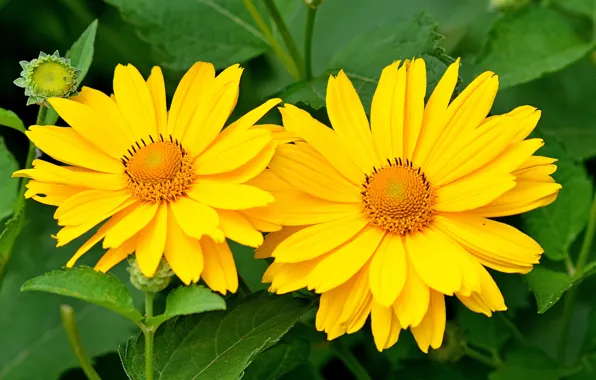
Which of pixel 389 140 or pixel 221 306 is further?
pixel 389 140

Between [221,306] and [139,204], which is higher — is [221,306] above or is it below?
below

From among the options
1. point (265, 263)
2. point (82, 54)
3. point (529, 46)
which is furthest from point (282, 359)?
point (529, 46)

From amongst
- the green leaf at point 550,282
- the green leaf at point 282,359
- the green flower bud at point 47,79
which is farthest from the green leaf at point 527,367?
the green flower bud at point 47,79

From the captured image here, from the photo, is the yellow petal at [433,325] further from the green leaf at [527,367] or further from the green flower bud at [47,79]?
the green flower bud at [47,79]

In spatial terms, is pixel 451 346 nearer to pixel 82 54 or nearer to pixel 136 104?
pixel 136 104

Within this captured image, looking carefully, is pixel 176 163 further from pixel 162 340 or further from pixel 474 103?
pixel 474 103

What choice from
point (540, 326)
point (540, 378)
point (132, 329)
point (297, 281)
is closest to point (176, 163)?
point (297, 281)
